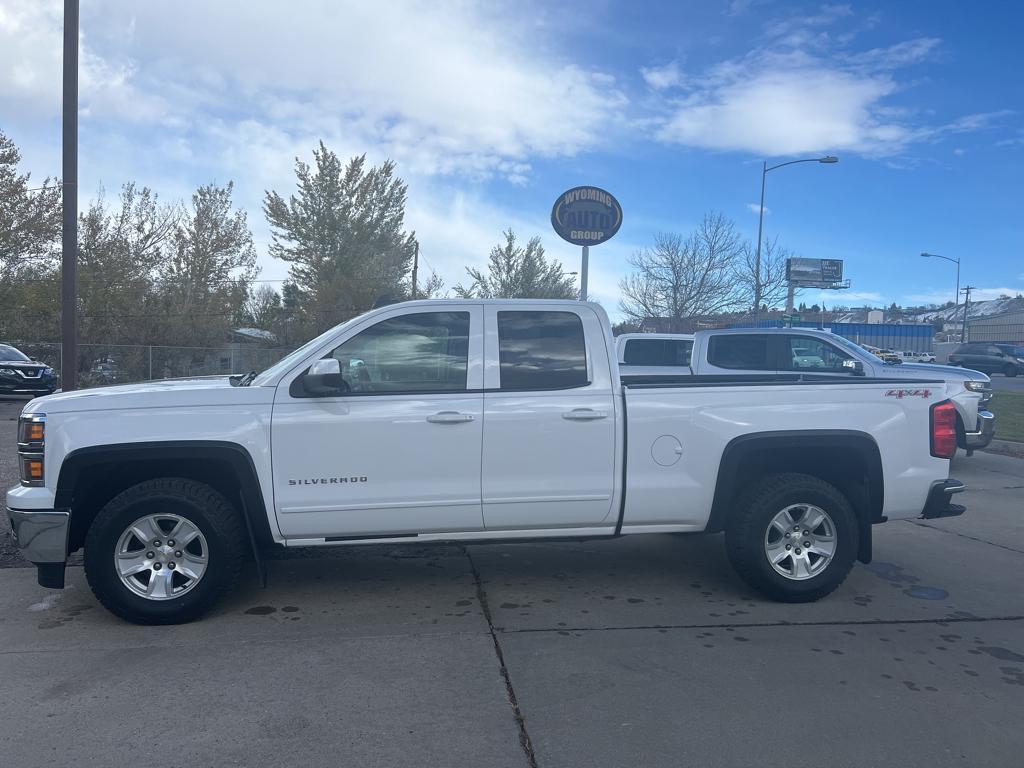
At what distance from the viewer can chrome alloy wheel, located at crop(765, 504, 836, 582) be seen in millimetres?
5641

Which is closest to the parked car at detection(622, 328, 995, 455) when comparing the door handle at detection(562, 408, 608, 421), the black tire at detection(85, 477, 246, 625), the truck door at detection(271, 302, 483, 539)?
the door handle at detection(562, 408, 608, 421)

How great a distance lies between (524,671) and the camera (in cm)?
445

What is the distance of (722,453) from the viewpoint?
5.56 meters

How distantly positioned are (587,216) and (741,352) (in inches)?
122

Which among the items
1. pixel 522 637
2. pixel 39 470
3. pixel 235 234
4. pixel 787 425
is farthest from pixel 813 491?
pixel 235 234

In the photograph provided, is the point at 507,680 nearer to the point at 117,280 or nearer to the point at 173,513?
the point at 173,513

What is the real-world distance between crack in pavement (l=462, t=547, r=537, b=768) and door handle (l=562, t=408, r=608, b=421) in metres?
1.37

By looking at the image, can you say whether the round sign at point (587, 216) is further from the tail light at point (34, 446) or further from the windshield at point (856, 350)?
the tail light at point (34, 446)

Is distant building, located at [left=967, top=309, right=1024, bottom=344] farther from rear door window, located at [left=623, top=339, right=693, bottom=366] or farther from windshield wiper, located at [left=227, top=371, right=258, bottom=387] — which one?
windshield wiper, located at [left=227, top=371, right=258, bottom=387]

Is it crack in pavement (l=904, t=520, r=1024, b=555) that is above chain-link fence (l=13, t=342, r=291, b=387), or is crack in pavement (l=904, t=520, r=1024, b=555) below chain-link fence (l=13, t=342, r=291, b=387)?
below

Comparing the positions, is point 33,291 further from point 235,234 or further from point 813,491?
point 813,491

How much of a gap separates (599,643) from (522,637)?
A: 1.49 feet

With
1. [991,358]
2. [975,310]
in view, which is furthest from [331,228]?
[975,310]

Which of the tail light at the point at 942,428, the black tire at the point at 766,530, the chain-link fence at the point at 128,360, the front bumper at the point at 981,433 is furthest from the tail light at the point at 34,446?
the chain-link fence at the point at 128,360
